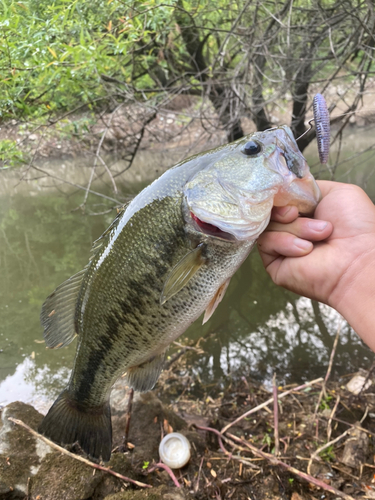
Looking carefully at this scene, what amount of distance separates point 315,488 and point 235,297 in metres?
3.53

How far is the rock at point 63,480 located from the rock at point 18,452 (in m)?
0.07

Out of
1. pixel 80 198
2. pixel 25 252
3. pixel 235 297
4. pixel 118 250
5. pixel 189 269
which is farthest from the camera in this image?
pixel 80 198

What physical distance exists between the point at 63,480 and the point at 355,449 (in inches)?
89.1

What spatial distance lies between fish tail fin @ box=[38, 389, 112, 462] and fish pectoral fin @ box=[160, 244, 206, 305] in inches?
34.1

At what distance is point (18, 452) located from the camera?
85.2 inches

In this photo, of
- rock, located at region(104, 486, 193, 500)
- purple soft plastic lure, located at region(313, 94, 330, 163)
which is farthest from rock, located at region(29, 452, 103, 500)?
purple soft plastic lure, located at region(313, 94, 330, 163)

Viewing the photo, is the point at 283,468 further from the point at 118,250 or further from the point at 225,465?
the point at 118,250

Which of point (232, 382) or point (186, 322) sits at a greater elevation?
point (186, 322)

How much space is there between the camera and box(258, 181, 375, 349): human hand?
1.48 metres

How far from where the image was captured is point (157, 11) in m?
3.63

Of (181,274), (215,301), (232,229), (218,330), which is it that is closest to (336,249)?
(232,229)

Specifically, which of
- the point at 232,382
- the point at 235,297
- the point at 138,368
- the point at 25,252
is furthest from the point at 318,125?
the point at 25,252

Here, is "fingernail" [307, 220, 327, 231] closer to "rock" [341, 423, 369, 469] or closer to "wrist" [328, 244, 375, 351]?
"wrist" [328, 244, 375, 351]

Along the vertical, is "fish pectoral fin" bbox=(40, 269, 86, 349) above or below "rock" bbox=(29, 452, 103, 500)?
above
